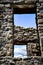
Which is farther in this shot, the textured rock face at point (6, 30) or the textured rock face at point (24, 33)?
the textured rock face at point (24, 33)

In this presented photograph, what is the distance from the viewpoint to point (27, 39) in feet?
24.7

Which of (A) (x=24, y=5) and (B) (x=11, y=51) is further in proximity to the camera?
(A) (x=24, y=5)

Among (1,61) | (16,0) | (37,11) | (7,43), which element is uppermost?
(16,0)

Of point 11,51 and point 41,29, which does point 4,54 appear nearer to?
point 11,51

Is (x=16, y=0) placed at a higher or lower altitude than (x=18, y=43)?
higher

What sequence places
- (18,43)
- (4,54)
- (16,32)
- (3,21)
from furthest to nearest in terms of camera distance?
(16,32) < (18,43) < (3,21) < (4,54)

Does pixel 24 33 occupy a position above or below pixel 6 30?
below

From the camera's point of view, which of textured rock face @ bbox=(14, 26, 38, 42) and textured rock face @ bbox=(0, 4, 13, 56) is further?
textured rock face @ bbox=(14, 26, 38, 42)

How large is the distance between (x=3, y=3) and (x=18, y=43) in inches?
96.2

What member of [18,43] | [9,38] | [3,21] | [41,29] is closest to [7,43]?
[9,38]

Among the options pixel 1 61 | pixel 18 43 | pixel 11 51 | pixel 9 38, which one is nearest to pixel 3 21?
pixel 9 38

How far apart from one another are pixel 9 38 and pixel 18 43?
8.03 ft

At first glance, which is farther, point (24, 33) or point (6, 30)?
point (24, 33)

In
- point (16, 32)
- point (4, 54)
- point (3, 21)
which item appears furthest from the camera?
point (16, 32)
